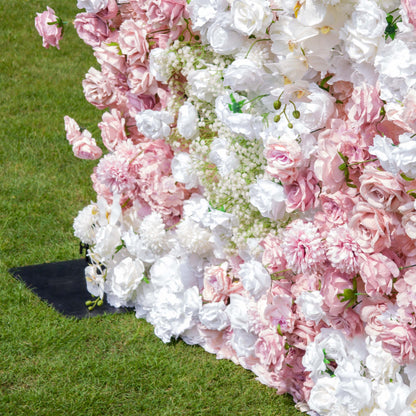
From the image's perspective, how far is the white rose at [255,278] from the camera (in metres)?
2.92

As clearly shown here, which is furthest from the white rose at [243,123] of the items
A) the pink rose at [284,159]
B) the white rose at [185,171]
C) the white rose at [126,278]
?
the white rose at [126,278]

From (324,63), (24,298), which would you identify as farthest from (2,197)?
(324,63)

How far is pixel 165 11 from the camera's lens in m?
3.20

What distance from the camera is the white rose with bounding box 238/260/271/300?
292cm

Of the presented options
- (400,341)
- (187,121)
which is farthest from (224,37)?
(400,341)

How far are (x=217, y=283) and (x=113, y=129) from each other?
99cm

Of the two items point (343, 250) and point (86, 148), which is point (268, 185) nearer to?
point (343, 250)

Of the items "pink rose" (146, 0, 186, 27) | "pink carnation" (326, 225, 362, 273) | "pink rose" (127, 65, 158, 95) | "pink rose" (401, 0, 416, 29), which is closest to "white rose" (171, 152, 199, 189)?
"pink rose" (127, 65, 158, 95)

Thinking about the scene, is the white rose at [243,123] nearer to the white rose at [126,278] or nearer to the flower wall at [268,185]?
the flower wall at [268,185]

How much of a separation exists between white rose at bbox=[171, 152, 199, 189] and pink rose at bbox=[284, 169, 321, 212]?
72cm

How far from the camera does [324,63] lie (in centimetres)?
260

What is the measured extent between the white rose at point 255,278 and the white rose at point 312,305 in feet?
0.75

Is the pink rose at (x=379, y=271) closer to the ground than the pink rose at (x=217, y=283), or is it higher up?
higher up

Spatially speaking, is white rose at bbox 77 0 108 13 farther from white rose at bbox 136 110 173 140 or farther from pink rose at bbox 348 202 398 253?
pink rose at bbox 348 202 398 253
